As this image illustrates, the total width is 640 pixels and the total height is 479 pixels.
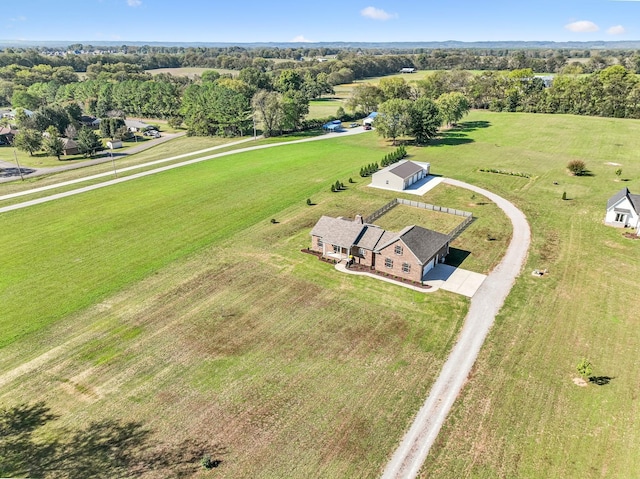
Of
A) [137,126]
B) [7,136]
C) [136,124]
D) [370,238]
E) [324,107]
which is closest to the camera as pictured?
[370,238]

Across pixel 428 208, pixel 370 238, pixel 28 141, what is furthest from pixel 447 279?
pixel 28 141

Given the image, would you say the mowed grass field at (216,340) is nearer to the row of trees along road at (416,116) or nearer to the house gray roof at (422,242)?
the house gray roof at (422,242)

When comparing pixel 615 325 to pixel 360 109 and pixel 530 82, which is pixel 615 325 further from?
pixel 530 82

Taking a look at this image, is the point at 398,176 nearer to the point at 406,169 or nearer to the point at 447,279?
the point at 406,169

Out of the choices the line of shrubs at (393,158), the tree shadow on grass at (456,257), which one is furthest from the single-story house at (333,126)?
the tree shadow on grass at (456,257)

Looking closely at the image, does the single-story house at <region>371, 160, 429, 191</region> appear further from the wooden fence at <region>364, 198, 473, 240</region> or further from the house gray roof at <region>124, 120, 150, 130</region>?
the house gray roof at <region>124, 120, 150, 130</region>

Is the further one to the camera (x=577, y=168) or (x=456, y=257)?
(x=577, y=168)
